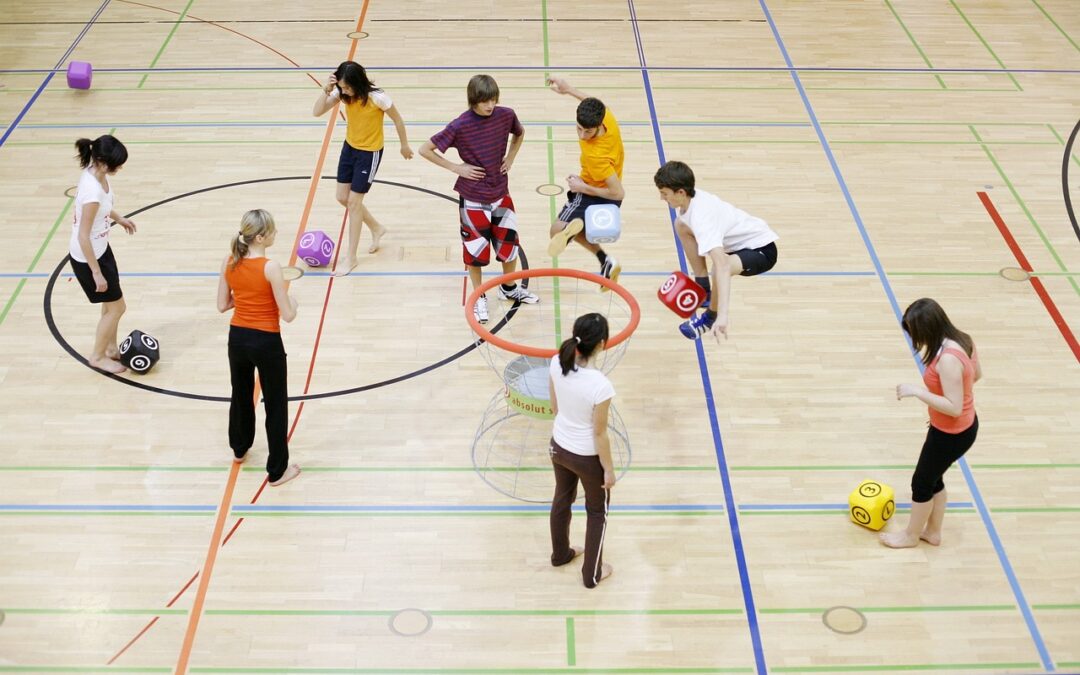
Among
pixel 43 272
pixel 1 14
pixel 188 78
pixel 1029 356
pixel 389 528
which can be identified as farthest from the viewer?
pixel 1 14

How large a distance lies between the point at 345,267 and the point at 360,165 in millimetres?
834

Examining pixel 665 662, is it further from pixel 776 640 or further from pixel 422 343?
pixel 422 343

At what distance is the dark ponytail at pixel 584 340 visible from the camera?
189 inches

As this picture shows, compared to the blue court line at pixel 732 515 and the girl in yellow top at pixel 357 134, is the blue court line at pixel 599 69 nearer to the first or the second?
the blue court line at pixel 732 515

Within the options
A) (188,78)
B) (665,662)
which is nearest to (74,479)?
(665,662)

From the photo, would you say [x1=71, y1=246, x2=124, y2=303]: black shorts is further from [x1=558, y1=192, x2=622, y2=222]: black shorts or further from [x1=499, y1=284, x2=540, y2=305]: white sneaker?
[x1=558, y1=192, x2=622, y2=222]: black shorts

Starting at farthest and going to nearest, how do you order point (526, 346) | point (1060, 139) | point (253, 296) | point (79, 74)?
1. point (79, 74)
2. point (1060, 139)
3. point (526, 346)
4. point (253, 296)

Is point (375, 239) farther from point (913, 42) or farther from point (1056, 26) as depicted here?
point (1056, 26)

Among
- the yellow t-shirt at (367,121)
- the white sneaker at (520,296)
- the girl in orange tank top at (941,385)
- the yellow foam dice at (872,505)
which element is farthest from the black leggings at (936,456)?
Result: the yellow t-shirt at (367,121)

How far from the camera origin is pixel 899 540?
5844mm

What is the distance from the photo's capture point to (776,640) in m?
5.35

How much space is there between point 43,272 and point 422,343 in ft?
9.90

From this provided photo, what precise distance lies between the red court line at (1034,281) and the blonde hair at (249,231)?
17.6ft

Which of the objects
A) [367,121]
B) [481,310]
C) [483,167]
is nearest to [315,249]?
[367,121]
